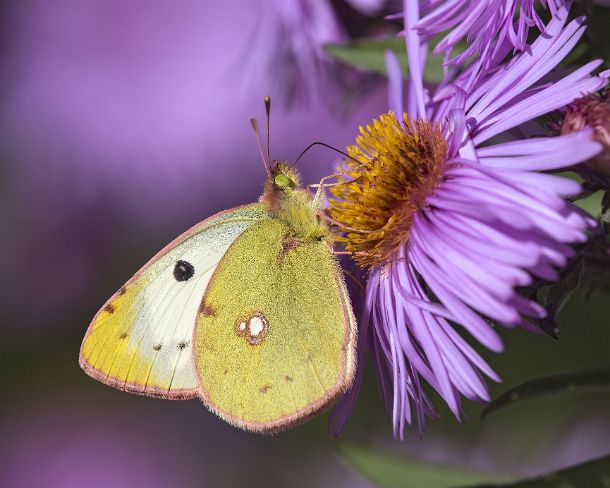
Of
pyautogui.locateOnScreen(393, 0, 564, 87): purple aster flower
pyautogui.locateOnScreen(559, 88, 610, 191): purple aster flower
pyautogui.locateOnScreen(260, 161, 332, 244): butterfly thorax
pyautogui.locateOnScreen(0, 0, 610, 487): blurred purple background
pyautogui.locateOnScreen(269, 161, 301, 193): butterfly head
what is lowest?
pyautogui.locateOnScreen(0, 0, 610, 487): blurred purple background

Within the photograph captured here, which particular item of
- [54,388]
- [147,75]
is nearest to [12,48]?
[147,75]

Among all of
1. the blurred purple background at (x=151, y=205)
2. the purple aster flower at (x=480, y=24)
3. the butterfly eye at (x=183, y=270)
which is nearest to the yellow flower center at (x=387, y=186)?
the purple aster flower at (x=480, y=24)

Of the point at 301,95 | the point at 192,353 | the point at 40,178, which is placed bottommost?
the point at 40,178

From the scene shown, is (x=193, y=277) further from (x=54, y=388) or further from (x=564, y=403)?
(x=54, y=388)

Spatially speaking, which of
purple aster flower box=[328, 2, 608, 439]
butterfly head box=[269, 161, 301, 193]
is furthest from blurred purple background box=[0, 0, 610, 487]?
purple aster flower box=[328, 2, 608, 439]

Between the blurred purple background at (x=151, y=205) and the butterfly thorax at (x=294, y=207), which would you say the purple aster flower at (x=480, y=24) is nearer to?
the butterfly thorax at (x=294, y=207)

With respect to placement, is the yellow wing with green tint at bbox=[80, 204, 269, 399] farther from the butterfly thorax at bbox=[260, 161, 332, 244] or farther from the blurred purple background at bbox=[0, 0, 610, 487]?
the blurred purple background at bbox=[0, 0, 610, 487]

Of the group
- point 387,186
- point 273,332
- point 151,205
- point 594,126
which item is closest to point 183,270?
point 273,332

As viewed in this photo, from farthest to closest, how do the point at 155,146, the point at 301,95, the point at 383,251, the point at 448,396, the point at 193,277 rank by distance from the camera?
the point at 155,146
the point at 301,95
the point at 193,277
the point at 383,251
the point at 448,396
